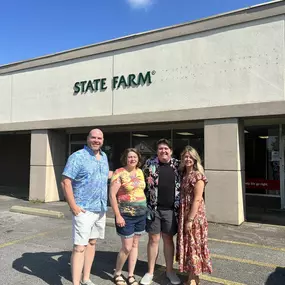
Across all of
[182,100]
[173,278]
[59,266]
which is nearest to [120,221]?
[173,278]

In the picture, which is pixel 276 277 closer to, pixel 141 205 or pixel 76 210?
pixel 141 205

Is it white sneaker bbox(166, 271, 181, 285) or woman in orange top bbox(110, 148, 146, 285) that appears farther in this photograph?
white sneaker bbox(166, 271, 181, 285)

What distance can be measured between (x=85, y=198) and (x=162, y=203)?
3.05ft

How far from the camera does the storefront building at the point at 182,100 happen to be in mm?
7703

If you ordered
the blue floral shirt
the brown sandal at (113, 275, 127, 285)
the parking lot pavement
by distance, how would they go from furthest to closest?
the parking lot pavement → the brown sandal at (113, 275, 127, 285) → the blue floral shirt

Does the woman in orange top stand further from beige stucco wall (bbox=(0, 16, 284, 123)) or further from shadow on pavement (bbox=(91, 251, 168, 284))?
beige stucco wall (bbox=(0, 16, 284, 123))

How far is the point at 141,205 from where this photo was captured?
13.3ft

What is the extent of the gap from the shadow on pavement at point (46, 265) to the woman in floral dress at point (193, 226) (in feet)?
5.03

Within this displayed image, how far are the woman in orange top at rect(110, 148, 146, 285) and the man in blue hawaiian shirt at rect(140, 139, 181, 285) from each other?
108 mm

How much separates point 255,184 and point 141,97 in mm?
4512

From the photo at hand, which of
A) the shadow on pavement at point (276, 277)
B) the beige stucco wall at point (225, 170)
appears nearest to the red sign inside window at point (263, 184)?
the beige stucco wall at point (225, 170)

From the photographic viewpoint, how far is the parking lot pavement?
4.38 m

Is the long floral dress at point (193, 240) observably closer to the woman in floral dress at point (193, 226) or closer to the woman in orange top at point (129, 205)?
the woman in floral dress at point (193, 226)

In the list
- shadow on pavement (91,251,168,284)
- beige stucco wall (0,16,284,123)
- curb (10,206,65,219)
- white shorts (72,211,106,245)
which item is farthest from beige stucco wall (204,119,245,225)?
white shorts (72,211,106,245)
